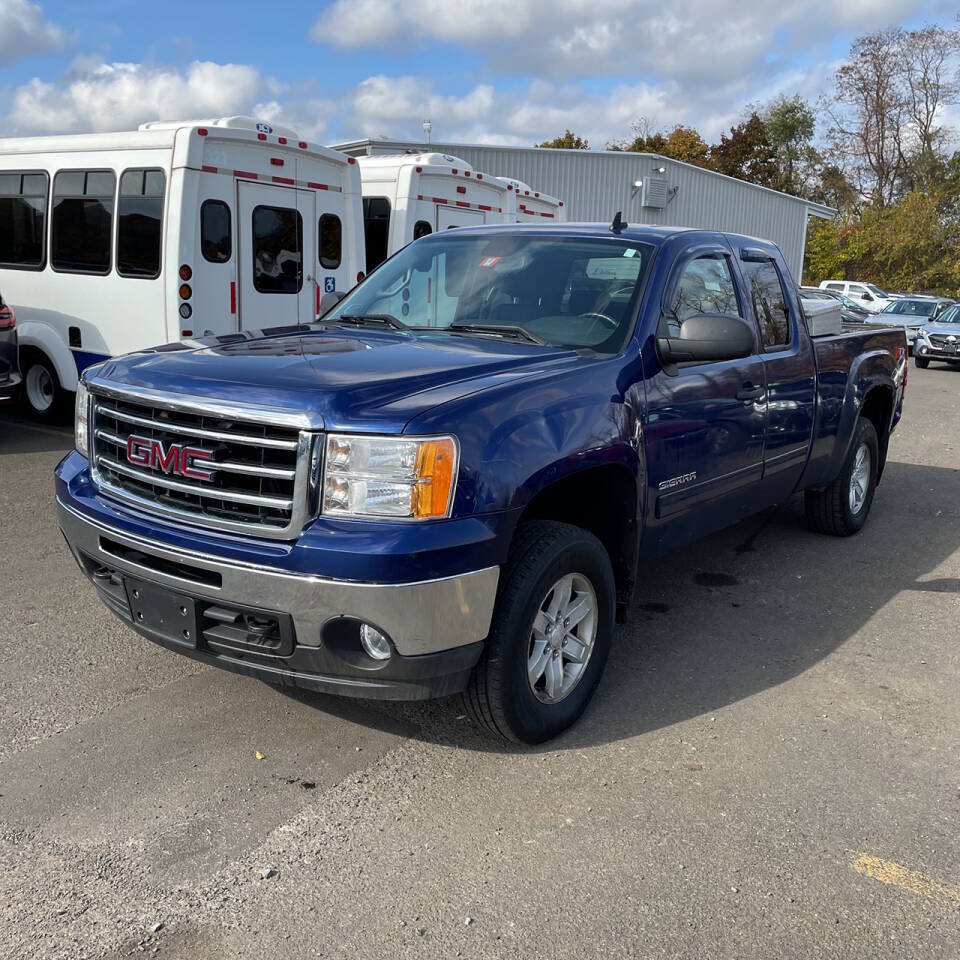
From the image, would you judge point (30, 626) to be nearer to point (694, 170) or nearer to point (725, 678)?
point (725, 678)

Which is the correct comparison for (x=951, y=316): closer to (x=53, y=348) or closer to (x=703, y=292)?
(x=53, y=348)

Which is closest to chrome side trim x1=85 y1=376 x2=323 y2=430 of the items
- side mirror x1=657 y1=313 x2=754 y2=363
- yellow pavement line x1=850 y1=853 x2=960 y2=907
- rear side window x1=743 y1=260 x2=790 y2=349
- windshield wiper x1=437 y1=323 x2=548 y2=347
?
windshield wiper x1=437 y1=323 x2=548 y2=347

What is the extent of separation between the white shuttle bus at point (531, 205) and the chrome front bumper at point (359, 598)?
1106 centimetres

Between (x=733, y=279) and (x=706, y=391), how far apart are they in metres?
0.92

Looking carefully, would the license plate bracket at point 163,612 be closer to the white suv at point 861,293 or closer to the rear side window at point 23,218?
the rear side window at point 23,218

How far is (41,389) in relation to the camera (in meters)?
10.4

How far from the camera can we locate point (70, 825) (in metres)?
3.11

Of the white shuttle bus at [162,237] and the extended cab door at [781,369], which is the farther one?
the white shuttle bus at [162,237]

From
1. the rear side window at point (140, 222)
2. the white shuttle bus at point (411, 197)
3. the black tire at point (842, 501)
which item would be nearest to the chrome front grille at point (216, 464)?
the black tire at point (842, 501)

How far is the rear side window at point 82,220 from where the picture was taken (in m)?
9.41

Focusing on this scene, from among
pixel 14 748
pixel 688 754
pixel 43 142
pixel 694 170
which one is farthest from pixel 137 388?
pixel 694 170

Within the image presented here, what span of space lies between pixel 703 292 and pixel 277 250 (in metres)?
6.03

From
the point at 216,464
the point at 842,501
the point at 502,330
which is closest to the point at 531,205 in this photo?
the point at 842,501

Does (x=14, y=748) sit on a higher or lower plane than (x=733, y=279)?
lower
